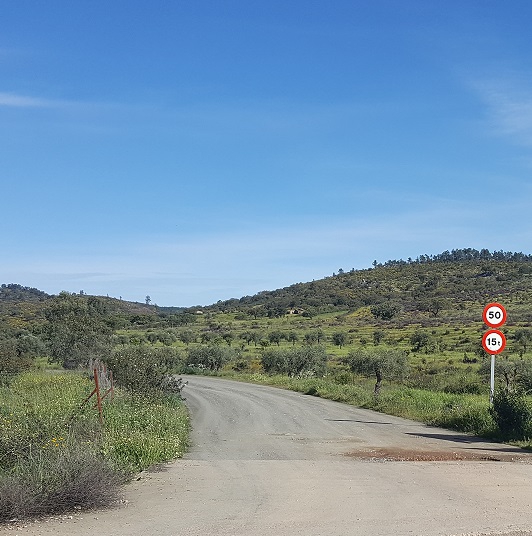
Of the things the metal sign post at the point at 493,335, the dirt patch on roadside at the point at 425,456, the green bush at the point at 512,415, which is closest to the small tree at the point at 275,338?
the metal sign post at the point at 493,335

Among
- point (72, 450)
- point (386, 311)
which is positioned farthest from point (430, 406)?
point (386, 311)

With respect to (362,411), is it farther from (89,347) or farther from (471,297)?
(471,297)

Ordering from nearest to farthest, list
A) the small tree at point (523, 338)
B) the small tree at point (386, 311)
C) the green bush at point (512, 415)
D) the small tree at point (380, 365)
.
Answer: the green bush at point (512, 415) < the small tree at point (380, 365) < the small tree at point (523, 338) < the small tree at point (386, 311)

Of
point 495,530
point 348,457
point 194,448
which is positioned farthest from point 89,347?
point 495,530

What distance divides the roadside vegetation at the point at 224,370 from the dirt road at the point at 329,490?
713 mm

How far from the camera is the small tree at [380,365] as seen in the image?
40781 mm

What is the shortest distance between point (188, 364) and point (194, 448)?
45081 mm

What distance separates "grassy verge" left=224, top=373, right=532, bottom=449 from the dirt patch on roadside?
1.65m

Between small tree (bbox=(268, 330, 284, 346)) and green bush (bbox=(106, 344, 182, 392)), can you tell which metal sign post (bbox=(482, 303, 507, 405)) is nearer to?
green bush (bbox=(106, 344, 182, 392))

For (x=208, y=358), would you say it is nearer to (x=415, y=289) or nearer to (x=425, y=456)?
(x=425, y=456)

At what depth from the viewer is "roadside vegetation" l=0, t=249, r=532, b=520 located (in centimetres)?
Answer: 1064

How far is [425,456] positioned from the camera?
14500 millimetres

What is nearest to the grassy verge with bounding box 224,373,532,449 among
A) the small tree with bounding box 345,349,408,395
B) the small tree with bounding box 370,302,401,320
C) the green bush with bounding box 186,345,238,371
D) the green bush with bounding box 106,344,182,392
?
the small tree with bounding box 345,349,408,395

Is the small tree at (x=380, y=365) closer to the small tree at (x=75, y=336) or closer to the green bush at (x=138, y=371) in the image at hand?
the small tree at (x=75, y=336)
